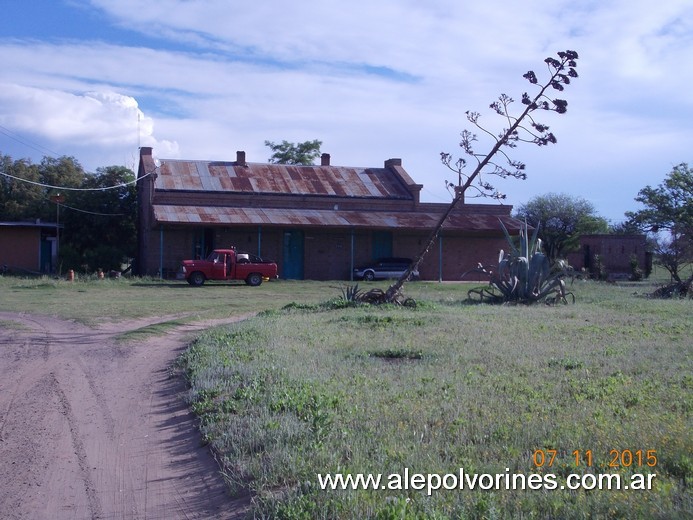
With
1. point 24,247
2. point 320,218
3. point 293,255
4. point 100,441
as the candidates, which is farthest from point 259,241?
point 100,441

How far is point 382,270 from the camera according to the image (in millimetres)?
40844

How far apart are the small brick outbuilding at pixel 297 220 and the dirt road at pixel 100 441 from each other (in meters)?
24.7

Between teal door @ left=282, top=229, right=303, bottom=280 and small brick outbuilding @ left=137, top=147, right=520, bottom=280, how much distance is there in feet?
0.18

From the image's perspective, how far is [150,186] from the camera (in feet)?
133

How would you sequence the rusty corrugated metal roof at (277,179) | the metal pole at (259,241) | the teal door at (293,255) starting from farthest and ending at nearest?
the rusty corrugated metal roof at (277,179) < the teal door at (293,255) < the metal pole at (259,241)

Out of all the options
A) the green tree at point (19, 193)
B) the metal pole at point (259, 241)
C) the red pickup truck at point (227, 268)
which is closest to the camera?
the red pickup truck at point (227, 268)

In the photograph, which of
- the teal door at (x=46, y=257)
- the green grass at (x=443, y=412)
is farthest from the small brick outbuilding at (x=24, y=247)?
the green grass at (x=443, y=412)

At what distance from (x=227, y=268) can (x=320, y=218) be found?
688cm

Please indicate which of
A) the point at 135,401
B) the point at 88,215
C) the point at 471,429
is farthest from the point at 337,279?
the point at 471,429

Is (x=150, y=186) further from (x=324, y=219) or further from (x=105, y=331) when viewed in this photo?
(x=105, y=331)

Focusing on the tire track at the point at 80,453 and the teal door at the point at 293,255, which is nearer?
the tire track at the point at 80,453

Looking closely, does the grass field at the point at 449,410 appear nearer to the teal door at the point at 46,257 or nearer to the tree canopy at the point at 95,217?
the tree canopy at the point at 95,217

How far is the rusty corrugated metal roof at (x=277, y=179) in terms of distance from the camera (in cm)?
4256
